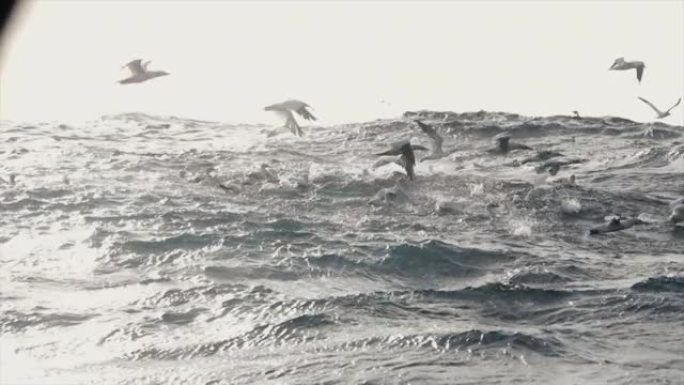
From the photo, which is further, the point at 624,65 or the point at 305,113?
the point at 624,65

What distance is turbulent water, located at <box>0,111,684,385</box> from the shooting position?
30.1 ft

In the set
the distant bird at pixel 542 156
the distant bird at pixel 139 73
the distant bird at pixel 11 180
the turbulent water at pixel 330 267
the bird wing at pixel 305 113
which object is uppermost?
the distant bird at pixel 139 73

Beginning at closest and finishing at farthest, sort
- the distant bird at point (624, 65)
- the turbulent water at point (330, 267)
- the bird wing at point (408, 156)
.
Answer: the turbulent water at point (330, 267), the bird wing at point (408, 156), the distant bird at point (624, 65)

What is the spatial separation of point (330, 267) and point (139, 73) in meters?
5.26

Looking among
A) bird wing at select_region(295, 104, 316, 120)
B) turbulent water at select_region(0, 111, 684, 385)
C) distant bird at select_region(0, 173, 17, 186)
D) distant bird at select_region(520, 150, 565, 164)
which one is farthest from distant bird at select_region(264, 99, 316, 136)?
distant bird at select_region(520, 150, 565, 164)

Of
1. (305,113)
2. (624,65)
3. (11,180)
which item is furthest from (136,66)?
(624,65)

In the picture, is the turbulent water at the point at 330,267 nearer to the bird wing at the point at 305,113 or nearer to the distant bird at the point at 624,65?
the bird wing at the point at 305,113

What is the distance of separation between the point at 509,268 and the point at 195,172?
7.90 meters

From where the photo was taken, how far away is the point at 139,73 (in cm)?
1600

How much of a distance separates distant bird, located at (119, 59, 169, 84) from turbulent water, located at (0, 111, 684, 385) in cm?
202

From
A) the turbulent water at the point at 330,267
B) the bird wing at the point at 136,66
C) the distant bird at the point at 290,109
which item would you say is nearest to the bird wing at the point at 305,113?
the distant bird at the point at 290,109

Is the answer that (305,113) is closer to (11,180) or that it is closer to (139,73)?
(139,73)

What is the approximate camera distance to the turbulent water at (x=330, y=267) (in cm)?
917

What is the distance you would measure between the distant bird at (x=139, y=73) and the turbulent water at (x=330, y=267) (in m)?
2.02
